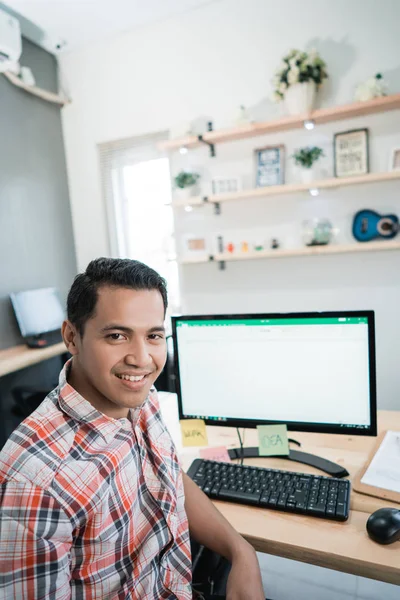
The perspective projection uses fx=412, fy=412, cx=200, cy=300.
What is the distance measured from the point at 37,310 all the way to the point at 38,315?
39mm

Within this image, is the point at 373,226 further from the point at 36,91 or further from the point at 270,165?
the point at 36,91

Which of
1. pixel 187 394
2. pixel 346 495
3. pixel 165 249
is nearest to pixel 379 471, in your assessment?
pixel 346 495

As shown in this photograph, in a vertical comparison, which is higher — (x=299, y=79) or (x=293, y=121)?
(x=299, y=79)

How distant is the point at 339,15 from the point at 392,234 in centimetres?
144

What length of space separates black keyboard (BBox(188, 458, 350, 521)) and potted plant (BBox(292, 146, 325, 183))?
2.10m

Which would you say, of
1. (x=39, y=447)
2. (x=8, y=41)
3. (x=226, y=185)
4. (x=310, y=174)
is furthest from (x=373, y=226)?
(x=8, y=41)

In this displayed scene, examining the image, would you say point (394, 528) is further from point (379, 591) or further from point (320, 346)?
point (379, 591)

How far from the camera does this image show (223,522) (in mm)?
952

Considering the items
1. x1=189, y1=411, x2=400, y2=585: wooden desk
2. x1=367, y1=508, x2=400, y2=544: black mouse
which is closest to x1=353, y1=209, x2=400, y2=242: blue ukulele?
x1=189, y1=411, x2=400, y2=585: wooden desk

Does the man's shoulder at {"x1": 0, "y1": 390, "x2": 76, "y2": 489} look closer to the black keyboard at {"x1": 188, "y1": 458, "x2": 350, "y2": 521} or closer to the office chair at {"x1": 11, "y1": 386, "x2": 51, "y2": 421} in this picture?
the black keyboard at {"x1": 188, "y1": 458, "x2": 350, "y2": 521}

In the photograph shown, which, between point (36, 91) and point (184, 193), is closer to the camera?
point (184, 193)

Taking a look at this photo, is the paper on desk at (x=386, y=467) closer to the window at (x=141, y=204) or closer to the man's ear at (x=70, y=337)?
the man's ear at (x=70, y=337)

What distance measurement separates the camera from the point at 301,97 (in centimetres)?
258

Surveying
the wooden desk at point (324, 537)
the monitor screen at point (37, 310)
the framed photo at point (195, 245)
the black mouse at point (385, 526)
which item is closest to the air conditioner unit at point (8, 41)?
the monitor screen at point (37, 310)
